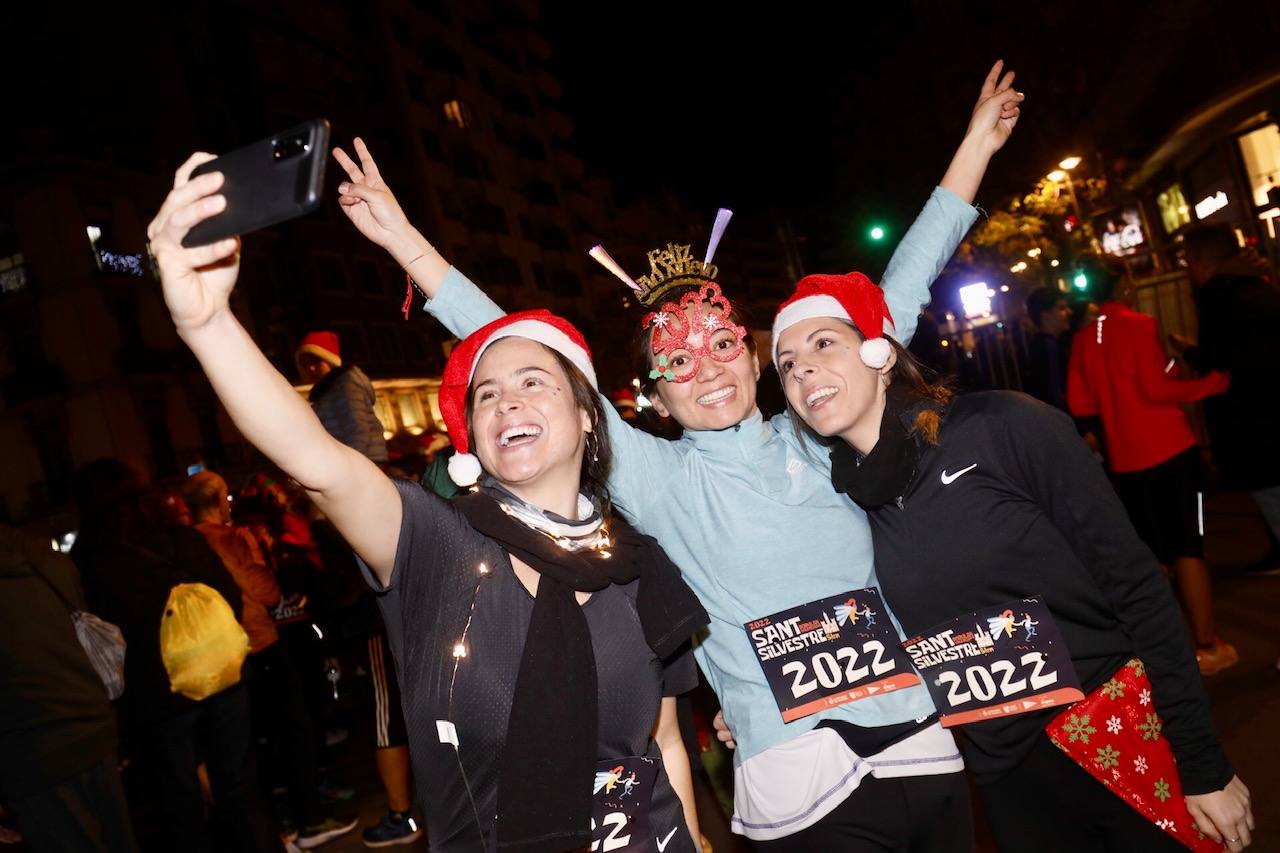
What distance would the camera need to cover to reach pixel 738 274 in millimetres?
89250

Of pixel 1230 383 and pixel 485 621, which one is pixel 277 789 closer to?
pixel 485 621

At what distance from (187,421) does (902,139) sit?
23371 millimetres

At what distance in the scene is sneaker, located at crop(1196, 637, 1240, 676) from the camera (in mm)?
4805

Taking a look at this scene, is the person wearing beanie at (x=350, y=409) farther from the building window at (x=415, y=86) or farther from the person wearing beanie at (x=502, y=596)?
the building window at (x=415, y=86)

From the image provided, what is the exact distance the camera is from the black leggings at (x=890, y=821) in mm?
2225

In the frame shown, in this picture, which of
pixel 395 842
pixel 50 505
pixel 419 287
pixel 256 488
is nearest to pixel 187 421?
pixel 50 505

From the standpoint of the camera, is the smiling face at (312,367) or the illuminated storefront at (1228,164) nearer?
the smiling face at (312,367)

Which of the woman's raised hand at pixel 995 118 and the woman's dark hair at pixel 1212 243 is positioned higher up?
the woman's raised hand at pixel 995 118

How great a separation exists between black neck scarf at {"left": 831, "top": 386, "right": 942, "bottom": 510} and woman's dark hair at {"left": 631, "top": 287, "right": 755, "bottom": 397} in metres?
0.64

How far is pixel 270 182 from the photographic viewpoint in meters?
1.32

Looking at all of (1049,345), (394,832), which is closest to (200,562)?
(394,832)

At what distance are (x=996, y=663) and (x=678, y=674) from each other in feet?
2.78

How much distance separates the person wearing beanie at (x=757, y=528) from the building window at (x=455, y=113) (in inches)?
1681

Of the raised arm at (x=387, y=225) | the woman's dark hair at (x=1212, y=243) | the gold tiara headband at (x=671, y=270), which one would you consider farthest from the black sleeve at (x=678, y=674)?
the woman's dark hair at (x=1212, y=243)
